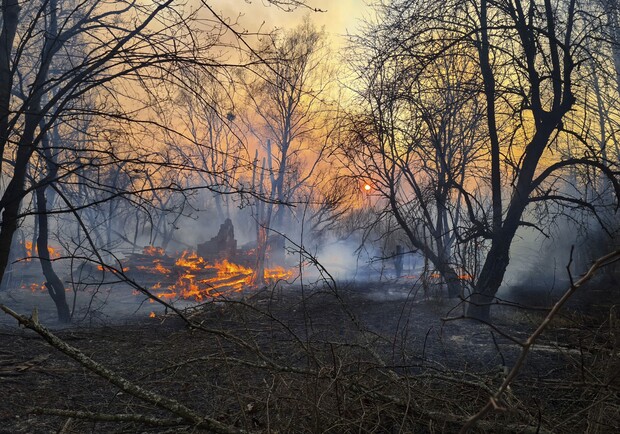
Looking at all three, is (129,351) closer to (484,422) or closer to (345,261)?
(484,422)

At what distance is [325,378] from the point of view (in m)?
2.84

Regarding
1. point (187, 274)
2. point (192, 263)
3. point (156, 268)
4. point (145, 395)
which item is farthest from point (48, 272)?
point (145, 395)

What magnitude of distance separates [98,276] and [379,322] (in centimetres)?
1444

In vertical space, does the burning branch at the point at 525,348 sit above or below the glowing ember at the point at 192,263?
above

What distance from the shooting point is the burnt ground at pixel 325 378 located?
9.22ft

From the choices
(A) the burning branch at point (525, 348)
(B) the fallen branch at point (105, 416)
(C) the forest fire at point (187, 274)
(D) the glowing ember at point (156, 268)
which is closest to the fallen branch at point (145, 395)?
(B) the fallen branch at point (105, 416)

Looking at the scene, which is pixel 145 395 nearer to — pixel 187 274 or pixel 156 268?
pixel 187 274

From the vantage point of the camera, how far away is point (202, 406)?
426cm

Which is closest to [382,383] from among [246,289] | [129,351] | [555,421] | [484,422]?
[484,422]

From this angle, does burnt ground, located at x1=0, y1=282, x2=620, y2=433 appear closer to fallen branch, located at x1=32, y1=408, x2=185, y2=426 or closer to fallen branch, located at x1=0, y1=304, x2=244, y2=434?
fallen branch, located at x1=32, y1=408, x2=185, y2=426

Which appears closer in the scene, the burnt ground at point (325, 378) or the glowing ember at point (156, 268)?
the burnt ground at point (325, 378)

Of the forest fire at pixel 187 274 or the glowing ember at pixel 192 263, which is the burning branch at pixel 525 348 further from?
the glowing ember at pixel 192 263

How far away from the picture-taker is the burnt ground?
2811 millimetres

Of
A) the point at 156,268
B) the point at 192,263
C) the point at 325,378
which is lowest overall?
the point at 156,268
